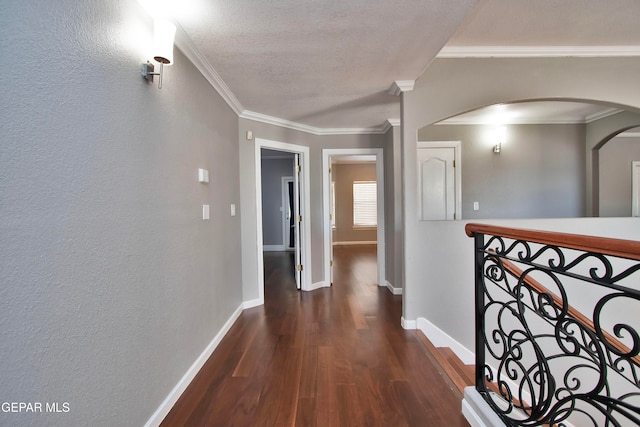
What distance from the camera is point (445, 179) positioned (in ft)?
12.7

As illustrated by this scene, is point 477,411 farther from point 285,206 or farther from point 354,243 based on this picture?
point 354,243

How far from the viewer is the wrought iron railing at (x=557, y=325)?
835 millimetres

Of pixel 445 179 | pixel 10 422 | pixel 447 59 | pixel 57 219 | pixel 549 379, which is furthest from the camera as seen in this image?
pixel 445 179

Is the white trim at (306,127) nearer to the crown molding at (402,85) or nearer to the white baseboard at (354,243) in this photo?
the crown molding at (402,85)

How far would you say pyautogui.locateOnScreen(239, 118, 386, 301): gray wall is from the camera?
10.5 feet

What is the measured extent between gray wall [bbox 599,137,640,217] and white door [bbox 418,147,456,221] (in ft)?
6.93

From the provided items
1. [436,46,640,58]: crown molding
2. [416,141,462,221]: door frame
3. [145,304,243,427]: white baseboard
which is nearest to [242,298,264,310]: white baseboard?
[145,304,243,427]: white baseboard

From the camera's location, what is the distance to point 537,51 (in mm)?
2381

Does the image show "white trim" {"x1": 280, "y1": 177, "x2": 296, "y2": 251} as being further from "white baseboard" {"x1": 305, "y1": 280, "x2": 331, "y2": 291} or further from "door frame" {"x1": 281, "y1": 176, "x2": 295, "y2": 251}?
"white baseboard" {"x1": 305, "y1": 280, "x2": 331, "y2": 291}

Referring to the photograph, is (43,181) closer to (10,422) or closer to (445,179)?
(10,422)

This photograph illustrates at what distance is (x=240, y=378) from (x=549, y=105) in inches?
180

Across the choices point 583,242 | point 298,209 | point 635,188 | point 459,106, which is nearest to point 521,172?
point 635,188

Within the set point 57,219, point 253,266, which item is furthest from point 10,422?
point 253,266

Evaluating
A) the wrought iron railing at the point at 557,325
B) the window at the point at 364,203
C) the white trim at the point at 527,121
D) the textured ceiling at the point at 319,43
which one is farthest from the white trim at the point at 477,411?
the window at the point at 364,203
